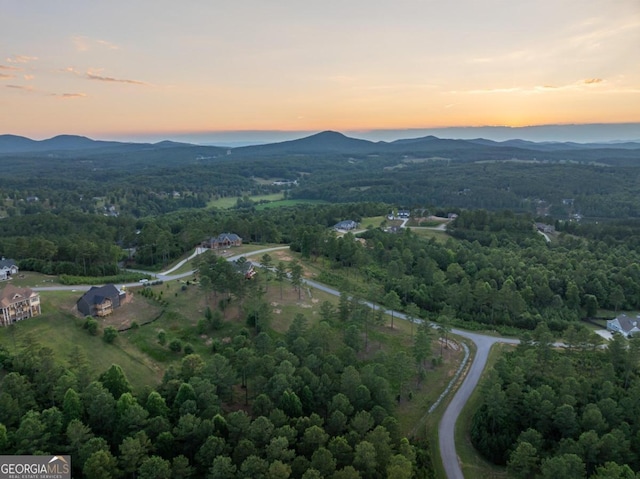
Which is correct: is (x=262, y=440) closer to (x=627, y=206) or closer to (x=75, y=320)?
(x=75, y=320)

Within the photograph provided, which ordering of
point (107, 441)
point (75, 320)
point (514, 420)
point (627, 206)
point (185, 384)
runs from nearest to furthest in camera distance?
point (107, 441) → point (185, 384) → point (514, 420) → point (75, 320) → point (627, 206)

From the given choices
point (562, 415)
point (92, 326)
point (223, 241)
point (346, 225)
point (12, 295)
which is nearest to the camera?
point (562, 415)

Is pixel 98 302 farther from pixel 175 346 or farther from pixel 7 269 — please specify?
pixel 7 269

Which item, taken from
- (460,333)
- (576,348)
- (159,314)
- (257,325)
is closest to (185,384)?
A: (257,325)

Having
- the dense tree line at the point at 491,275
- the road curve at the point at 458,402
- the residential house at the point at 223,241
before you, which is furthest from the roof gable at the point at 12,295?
the road curve at the point at 458,402

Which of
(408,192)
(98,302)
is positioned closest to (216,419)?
(98,302)

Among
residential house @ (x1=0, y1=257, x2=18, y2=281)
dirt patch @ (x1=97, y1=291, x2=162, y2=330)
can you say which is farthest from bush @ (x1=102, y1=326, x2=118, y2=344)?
residential house @ (x1=0, y1=257, x2=18, y2=281)

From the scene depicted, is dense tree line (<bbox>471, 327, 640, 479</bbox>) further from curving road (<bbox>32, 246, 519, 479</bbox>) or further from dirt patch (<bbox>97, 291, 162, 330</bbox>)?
dirt patch (<bbox>97, 291, 162, 330</bbox>)
